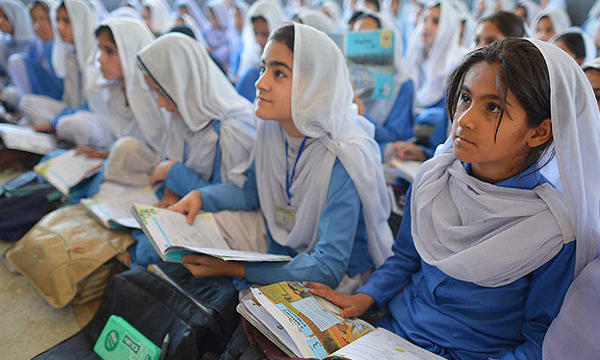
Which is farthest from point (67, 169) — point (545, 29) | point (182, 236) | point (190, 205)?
point (545, 29)

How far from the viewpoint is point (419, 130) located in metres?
2.20

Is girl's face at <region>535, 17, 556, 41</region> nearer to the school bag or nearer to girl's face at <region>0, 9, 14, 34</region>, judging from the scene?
the school bag

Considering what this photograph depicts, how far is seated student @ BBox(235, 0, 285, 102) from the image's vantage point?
Answer: 279 centimetres

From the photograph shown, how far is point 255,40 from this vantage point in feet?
11.1

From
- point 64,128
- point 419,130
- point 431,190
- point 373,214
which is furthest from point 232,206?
point 64,128

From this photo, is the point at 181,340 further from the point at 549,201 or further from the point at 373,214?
the point at 549,201

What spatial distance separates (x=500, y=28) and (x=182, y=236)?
1.73 meters

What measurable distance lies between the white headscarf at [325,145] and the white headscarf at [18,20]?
3.83 meters

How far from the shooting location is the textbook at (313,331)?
0.78m

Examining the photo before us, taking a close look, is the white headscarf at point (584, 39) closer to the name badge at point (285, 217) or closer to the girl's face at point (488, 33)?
the girl's face at point (488, 33)

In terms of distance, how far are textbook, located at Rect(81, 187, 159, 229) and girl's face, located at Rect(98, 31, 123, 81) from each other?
725 millimetres

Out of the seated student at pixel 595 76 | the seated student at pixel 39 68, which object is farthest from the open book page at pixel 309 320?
the seated student at pixel 39 68

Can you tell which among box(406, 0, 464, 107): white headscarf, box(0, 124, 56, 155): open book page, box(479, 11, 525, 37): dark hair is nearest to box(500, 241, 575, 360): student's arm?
box(479, 11, 525, 37): dark hair

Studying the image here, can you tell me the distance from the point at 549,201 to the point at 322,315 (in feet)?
1.86
